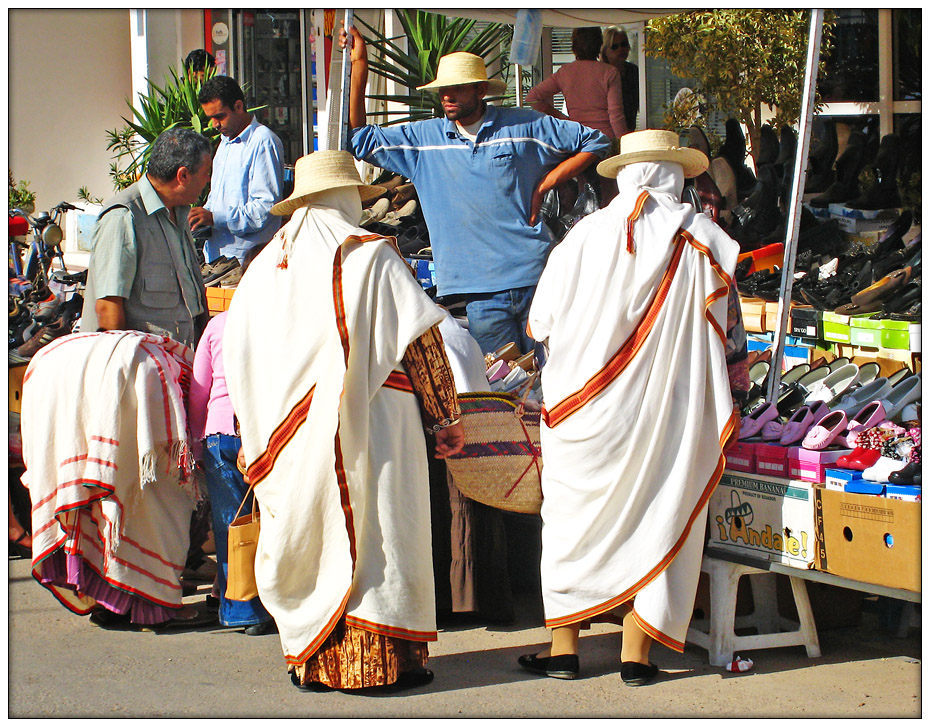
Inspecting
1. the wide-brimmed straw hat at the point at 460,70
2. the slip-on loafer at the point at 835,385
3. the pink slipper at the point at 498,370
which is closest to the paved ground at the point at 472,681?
the slip-on loafer at the point at 835,385

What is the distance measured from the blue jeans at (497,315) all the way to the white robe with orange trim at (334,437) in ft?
5.52

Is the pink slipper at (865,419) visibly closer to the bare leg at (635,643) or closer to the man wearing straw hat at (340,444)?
the bare leg at (635,643)

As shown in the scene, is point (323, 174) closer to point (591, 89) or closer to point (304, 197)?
point (304, 197)

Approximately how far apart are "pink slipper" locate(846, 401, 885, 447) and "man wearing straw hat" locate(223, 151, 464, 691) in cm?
145

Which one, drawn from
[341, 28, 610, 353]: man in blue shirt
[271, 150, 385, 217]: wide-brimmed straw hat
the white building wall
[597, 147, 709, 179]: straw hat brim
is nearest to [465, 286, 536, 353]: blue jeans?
[341, 28, 610, 353]: man in blue shirt

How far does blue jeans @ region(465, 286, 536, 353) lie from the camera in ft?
17.4

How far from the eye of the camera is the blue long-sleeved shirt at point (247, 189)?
19.5 feet

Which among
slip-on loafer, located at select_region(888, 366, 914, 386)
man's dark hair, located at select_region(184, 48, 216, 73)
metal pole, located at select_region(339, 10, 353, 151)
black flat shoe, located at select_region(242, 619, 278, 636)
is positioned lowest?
black flat shoe, located at select_region(242, 619, 278, 636)

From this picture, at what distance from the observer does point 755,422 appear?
4.01 m

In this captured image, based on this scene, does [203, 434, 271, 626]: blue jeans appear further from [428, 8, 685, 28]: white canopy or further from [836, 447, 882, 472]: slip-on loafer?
[428, 8, 685, 28]: white canopy

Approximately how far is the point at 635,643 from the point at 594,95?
3.99 metres

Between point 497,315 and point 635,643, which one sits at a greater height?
point 497,315

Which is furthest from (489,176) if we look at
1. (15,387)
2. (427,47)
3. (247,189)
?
(427,47)

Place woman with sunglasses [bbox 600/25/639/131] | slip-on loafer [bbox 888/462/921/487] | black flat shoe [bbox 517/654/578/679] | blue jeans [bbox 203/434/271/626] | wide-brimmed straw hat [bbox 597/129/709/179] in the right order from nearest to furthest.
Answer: slip-on loafer [bbox 888/462/921/487]
black flat shoe [bbox 517/654/578/679]
wide-brimmed straw hat [bbox 597/129/709/179]
blue jeans [bbox 203/434/271/626]
woman with sunglasses [bbox 600/25/639/131]
